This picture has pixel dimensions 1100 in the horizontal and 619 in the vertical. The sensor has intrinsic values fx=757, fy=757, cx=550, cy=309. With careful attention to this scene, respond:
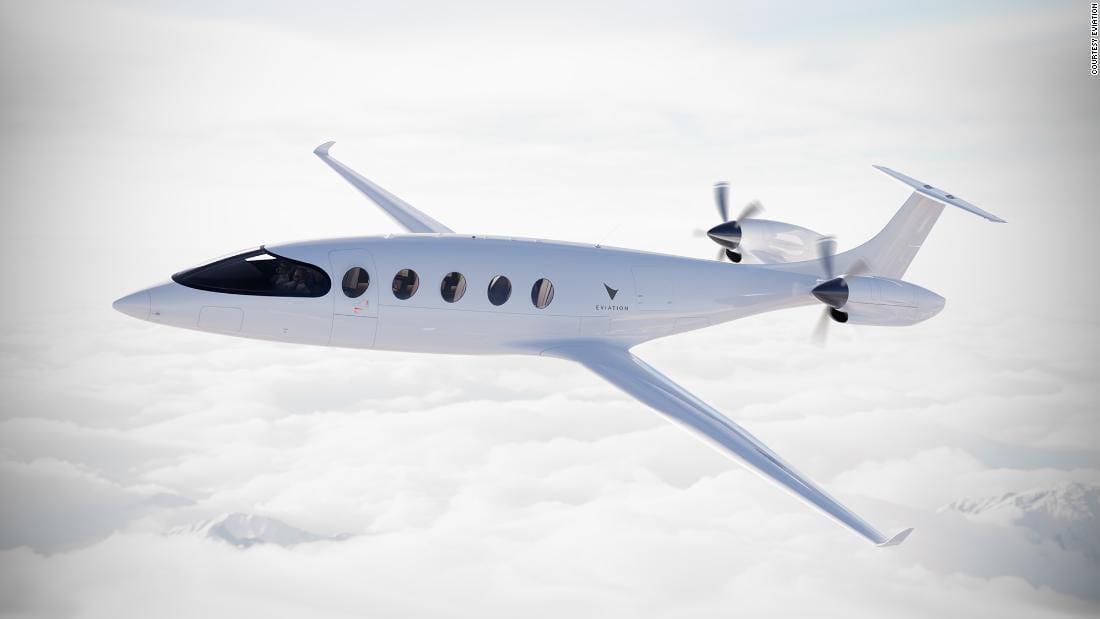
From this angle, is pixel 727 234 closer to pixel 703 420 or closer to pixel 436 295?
pixel 703 420

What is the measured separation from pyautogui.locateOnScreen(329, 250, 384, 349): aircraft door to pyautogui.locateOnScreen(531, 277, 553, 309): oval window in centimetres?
409

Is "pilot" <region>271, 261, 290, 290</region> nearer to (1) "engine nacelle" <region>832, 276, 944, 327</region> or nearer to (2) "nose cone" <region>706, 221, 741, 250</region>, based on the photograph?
(2) "nose cone" <region>706, 221, 741, 250</region>

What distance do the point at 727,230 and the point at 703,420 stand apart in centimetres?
1076


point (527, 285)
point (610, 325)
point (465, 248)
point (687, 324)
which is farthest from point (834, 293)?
point (465, 248)

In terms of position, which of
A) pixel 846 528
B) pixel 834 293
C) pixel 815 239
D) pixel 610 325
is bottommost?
pixel 846 528

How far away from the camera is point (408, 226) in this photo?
27406 millimetres

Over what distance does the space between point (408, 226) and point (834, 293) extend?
14.7m

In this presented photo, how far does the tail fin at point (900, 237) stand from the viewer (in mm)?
26719

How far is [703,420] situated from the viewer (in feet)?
59.5

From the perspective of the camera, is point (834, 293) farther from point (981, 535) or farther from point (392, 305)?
point (981, 535)

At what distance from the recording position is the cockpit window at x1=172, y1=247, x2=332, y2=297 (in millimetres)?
18781

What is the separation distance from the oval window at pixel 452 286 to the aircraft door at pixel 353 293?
1.60m

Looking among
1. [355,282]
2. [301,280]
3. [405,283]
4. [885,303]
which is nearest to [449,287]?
[405,283]

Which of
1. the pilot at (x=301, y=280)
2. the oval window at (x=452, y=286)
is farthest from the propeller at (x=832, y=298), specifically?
the pilot at (x=301, y=280)
